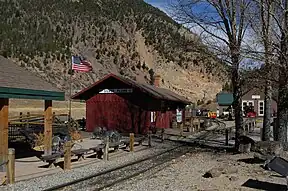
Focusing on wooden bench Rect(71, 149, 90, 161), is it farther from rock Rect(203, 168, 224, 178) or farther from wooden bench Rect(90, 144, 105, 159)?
rock Rect(203, 168, 224, 178)

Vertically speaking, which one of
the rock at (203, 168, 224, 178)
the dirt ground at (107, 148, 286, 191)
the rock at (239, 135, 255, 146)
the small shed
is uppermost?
the small shed

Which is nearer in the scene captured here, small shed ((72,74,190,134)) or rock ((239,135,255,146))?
rock ((239,135,255,146))

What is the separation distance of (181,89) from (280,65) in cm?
7049

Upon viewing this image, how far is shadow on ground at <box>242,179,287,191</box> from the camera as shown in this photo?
1157 centimetres

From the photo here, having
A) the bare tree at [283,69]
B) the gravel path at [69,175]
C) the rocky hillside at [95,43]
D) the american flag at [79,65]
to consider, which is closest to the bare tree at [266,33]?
the bare tree at [283,69]

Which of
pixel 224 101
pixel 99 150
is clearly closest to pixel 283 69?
pixel 99 150

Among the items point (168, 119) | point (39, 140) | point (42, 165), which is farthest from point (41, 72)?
point (42, 165)

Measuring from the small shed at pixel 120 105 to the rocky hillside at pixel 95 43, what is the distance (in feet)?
97.1

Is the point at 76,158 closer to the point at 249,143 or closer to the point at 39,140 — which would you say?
the point at 39,140

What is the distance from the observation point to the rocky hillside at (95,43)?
70.6 m

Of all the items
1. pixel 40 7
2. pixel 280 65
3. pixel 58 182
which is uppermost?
pixel 40 7

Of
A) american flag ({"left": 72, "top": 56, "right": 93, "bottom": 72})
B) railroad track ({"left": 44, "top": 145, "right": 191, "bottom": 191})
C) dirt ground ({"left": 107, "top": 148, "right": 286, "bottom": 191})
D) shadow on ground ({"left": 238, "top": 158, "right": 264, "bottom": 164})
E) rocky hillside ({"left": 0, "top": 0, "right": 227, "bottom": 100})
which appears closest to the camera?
dirt ground ({"left": 107, "top": 148, "right": 286, "bottom": 191})

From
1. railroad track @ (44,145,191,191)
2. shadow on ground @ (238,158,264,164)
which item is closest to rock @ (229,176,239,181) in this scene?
railroad track @ (44,145,191,191)

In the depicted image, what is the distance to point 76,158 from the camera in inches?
696
